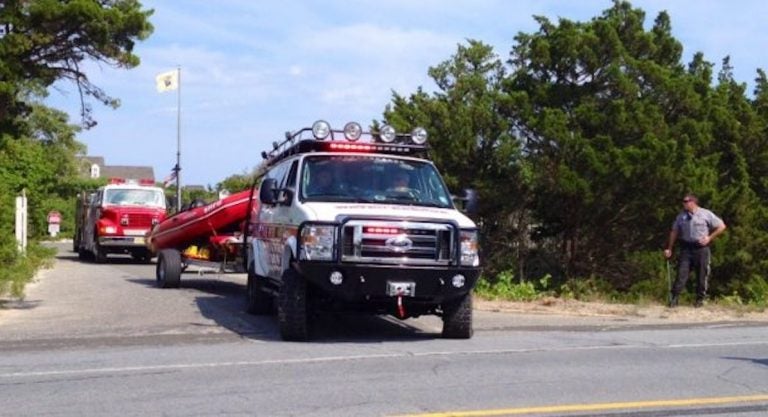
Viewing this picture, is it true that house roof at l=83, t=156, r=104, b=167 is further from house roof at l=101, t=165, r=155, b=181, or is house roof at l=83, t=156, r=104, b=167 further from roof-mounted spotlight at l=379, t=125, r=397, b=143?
roof-mounted spotlight at l=379, t=125, r=397, b=143

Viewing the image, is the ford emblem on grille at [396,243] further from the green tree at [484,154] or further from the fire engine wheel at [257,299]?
the green tree at [484,154]

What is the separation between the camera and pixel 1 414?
7.44 metres

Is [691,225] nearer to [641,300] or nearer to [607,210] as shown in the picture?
[641,300]

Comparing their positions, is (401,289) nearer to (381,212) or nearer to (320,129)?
(381,212)

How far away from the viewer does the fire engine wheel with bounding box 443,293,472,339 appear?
1169 cm

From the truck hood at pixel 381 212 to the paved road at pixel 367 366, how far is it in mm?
1432

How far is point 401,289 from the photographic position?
11.0 metres

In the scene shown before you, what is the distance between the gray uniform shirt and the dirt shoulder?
1146 millimetres

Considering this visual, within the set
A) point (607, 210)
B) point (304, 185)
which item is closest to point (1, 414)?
point (304, 185)

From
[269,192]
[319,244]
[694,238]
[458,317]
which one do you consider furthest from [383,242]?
[694,238]

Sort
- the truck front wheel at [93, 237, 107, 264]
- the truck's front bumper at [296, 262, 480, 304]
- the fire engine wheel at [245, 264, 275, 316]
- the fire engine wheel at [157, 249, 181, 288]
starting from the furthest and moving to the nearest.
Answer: the truck front wheel at [93, 237, 107, 264]
the fire engine wheel at [157, 249, 181, 288]
the fire engine wheel at [245, 264, 275, 316]
the truck's front bumper at [296, 262, 480, 304]

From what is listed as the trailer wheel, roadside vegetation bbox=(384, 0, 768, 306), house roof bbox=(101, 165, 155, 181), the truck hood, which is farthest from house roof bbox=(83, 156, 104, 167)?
the truck hood

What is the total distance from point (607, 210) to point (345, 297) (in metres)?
12.2

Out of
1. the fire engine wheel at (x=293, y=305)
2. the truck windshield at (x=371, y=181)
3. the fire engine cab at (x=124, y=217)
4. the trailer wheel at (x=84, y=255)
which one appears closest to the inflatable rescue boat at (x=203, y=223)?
the truck windshield at (x=371, y=181)
